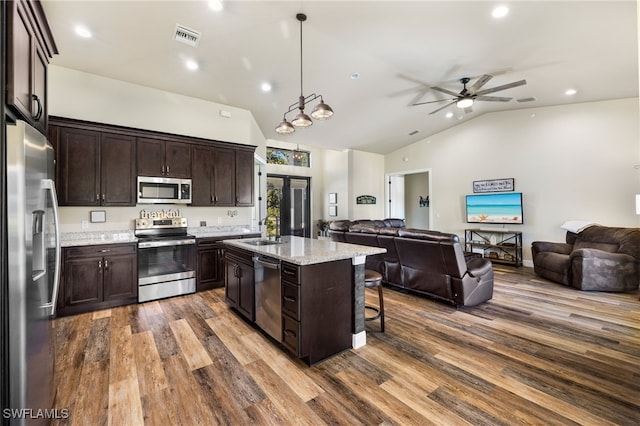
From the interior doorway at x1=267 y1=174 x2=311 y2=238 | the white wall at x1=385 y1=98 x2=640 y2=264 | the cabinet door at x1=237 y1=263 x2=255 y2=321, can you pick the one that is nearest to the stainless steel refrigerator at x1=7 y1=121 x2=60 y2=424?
the cabinet door at x1=237 y1=263 x2=255 y2=321

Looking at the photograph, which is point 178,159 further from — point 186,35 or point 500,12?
point 500,12

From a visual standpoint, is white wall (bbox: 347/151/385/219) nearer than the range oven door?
No

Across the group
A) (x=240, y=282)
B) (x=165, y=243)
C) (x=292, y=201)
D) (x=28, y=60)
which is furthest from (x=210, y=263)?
(x=292, y=201)

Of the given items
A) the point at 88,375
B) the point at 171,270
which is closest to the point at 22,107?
the point at 88,375

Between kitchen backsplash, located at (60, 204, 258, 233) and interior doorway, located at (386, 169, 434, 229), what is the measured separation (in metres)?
5.50

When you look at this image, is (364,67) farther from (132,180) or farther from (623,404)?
(623,404)

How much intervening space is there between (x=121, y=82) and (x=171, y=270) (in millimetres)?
2944

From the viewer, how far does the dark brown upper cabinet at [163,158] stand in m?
4.11

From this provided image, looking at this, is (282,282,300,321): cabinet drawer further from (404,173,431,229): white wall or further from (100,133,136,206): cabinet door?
(404,173,431,229): white wall

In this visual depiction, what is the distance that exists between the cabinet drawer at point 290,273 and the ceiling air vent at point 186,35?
2941mm

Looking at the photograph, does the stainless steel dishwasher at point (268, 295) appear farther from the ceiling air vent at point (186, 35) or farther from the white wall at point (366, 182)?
the white wall at point (366, 182)

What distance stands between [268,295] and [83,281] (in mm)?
2632

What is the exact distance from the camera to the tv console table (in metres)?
6.28

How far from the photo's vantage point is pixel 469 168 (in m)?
Result: 7.25
